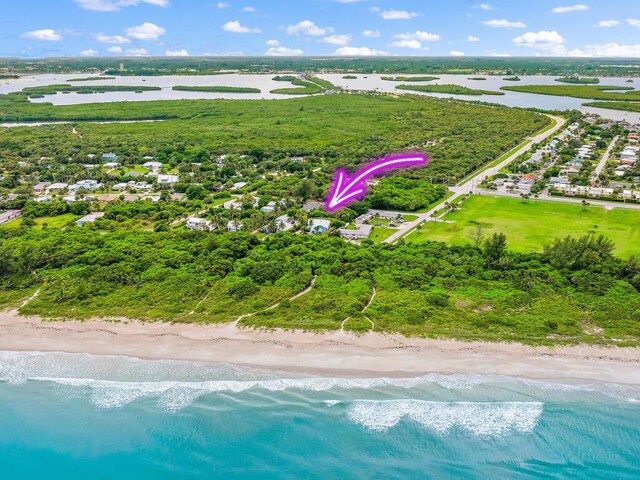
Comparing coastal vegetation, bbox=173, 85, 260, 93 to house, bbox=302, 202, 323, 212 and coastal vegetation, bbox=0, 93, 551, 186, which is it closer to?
coastal vegetation, bbox=0, 93, 551, 186

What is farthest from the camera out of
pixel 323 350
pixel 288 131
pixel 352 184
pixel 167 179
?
pixel 288 131

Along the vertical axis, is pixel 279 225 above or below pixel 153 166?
below

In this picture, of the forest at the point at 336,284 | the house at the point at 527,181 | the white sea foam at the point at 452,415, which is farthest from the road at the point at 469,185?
the white sea foam at the point at 452,415

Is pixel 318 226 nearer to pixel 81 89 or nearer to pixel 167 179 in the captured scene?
pixel 167 179

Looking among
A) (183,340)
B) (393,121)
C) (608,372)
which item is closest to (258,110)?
(393,121)

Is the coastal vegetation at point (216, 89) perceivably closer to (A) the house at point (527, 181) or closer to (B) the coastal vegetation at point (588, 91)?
(B) the coastal vegetation at point (588, 91)

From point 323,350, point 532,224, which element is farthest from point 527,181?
point 323,350
